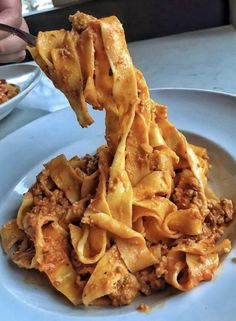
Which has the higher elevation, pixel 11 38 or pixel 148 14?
pixel 11 38

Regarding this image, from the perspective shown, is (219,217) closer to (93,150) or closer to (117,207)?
(117,207)

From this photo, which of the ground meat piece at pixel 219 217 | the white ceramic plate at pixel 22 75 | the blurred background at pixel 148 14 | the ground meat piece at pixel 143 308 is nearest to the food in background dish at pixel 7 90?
the white ceramic plate at pixel 22 75

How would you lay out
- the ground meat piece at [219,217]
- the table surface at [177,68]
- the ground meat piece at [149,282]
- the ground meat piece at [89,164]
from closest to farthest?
the ground meat piece at [149,282] → the ground meat piece at [219,217] → the ground meat piece at [89,164] → the table surface at [177,68]

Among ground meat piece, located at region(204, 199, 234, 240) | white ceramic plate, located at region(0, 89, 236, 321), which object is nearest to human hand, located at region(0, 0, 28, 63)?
white ceramic plate, located at region(0, 89, 236, 321)

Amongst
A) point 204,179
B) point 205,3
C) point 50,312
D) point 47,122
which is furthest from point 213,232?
point 205,3

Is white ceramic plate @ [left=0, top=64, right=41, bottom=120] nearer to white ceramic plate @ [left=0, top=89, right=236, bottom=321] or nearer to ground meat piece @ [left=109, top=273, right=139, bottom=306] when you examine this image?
white ceramic plate @ [left=0, top=89, right=236, bottom=321]

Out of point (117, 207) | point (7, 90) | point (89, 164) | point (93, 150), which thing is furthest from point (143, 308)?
point (7, 90)

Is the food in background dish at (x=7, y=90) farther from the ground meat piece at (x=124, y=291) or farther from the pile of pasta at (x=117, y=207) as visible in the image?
the ground meat piece at (x=124, y=291)
